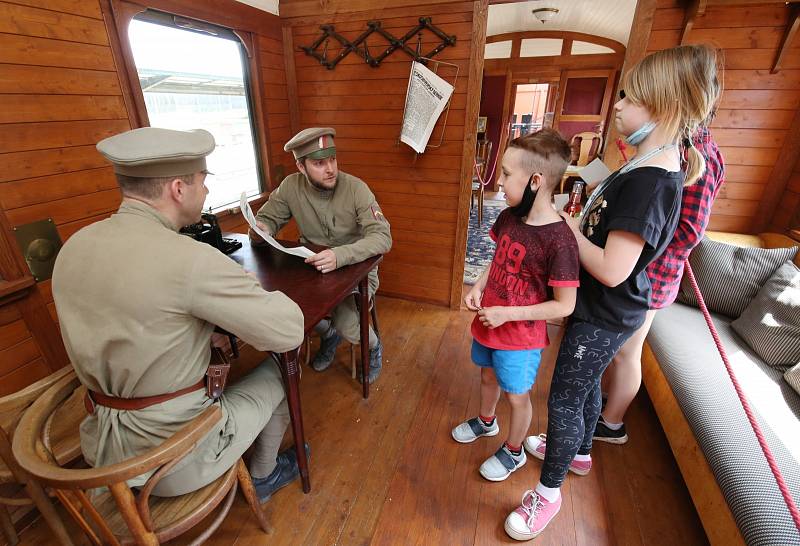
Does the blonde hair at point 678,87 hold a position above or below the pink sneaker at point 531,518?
above

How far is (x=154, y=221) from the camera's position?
887mm

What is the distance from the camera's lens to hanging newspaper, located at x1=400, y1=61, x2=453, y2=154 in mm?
2322

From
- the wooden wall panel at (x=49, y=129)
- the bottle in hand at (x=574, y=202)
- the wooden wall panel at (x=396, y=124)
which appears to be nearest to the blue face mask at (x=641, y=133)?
the bottle in hand at (x=574, y=202)

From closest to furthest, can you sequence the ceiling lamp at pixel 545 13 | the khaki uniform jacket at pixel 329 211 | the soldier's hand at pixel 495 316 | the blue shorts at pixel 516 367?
the soldier's hand at pixel 495 316 → the blue shorts at pixel 516 367 → the khaki uniform jacket at pixel 329 211 → the ceiling lamp at pixel 545 13

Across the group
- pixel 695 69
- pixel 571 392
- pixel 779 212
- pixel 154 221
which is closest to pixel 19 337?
pixel 154 221

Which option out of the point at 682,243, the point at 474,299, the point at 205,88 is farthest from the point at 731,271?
the point at 205,88

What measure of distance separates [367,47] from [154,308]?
229 cm

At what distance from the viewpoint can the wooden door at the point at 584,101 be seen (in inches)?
220

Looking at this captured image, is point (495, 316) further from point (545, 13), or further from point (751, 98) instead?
point (545, 13)

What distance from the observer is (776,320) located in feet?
5.05

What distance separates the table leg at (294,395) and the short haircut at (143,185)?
583 mm

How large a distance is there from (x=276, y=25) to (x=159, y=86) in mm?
1083

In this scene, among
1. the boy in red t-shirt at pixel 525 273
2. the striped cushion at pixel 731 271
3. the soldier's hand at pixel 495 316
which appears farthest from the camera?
the striped cushion at pixel 731 271

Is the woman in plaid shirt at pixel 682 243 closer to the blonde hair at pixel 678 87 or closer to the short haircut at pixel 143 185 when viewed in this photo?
the blonde hair at pixel 678 87
